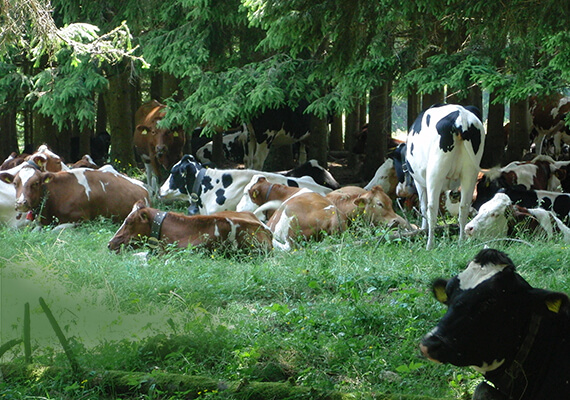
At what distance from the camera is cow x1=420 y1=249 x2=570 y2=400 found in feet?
13.2

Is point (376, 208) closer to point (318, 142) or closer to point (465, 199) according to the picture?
point (465, 199)

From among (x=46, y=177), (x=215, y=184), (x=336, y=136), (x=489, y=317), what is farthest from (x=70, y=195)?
(x=336, y=136)

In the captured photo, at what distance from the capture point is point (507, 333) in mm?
4094

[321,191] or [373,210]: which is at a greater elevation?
[373,210]

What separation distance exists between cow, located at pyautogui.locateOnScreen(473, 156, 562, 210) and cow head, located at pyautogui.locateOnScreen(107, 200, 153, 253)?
6467 millimetres

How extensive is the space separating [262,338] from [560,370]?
265 cm

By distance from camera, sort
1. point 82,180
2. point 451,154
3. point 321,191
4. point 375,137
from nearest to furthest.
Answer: point 451,154
point 82,180
point 321,191
point 375,137

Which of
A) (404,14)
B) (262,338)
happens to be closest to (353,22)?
(404,14)

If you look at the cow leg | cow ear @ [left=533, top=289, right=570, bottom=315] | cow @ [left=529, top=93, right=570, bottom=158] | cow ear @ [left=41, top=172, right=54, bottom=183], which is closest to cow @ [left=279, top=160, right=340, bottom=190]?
the cow leg

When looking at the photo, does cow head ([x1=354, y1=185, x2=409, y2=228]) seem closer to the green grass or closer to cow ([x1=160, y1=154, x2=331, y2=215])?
the green grass

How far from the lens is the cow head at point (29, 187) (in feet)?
39.4

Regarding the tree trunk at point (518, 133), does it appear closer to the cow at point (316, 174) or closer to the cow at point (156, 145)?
the cow at point (316, 174)

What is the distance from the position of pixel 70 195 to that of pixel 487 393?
979 centimetres

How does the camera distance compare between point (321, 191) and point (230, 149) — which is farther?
point (230, 149)
